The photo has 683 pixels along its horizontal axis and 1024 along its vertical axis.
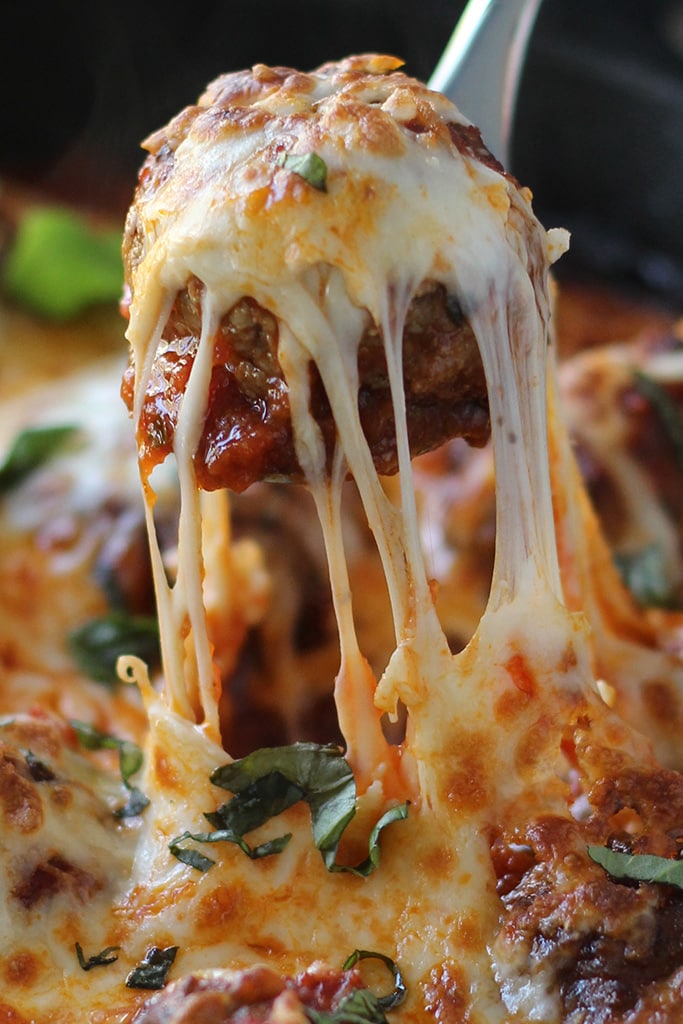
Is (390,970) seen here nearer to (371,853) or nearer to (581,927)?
(371,853)

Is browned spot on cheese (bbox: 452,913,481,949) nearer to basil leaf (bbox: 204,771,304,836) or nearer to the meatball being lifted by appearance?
basil leaf (bbox: 204,771,304,836)

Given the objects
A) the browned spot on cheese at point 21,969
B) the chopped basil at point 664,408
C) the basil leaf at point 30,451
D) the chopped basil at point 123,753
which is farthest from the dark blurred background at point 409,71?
the browned spot on cheese at point 21,969

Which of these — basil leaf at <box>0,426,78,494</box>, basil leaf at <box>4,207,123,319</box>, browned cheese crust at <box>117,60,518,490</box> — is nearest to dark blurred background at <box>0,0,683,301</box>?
basil leaf at <box>4,207,123,319</box>

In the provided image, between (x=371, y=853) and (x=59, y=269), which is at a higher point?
(x=59, y=269)

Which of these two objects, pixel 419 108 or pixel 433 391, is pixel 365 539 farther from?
pixel 419 108

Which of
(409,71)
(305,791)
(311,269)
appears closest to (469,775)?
(305,791)

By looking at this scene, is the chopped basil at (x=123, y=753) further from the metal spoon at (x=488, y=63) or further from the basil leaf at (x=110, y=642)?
the metal spoon at (x=488, y=63)

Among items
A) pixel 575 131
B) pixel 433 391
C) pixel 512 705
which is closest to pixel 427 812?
pixel 512 705
